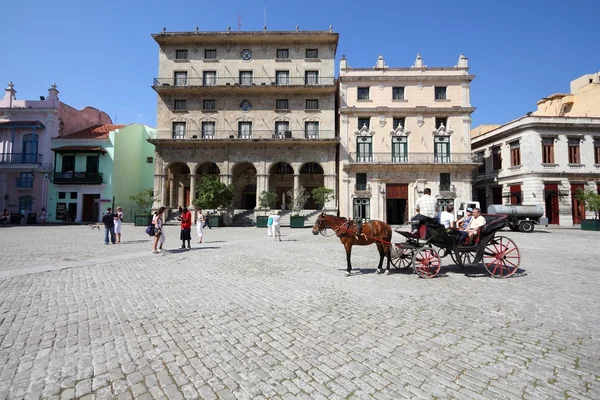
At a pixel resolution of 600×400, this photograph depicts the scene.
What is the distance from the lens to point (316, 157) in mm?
31172

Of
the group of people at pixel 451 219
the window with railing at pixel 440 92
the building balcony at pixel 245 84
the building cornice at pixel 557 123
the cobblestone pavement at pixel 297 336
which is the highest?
the building balcony at pixel 245 84

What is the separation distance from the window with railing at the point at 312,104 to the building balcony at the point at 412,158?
23.6 ft

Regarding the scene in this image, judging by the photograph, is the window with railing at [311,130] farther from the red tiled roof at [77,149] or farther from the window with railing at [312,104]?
the red tiled roof at [77,149]

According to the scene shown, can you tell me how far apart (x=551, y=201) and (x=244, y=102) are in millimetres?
34608

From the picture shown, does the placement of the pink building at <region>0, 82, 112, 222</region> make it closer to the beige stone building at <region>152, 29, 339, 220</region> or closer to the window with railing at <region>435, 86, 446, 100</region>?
the beige stone building at <region>152, 29, 339, 220</region>

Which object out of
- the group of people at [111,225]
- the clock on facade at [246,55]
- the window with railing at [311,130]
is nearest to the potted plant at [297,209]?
the window with railing at [311,130]

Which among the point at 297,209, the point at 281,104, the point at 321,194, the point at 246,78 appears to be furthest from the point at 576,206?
the point at 246,78

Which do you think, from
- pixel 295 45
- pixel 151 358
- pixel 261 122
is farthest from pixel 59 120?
pixel 151 358

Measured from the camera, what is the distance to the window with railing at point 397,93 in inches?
1224

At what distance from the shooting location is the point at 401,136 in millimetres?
30781

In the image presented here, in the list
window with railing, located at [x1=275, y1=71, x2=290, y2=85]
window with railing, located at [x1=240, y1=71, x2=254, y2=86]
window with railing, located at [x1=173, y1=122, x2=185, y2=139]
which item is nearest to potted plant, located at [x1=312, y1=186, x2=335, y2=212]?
window with railing, located at [x1=275, y1=71, x2=290, y2=85]

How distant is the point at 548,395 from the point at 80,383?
14.3 feet

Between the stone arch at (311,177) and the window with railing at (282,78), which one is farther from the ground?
the window with railing at (282,78)

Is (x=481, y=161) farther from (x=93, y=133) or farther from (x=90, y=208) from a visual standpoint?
(x=93, y=133)
